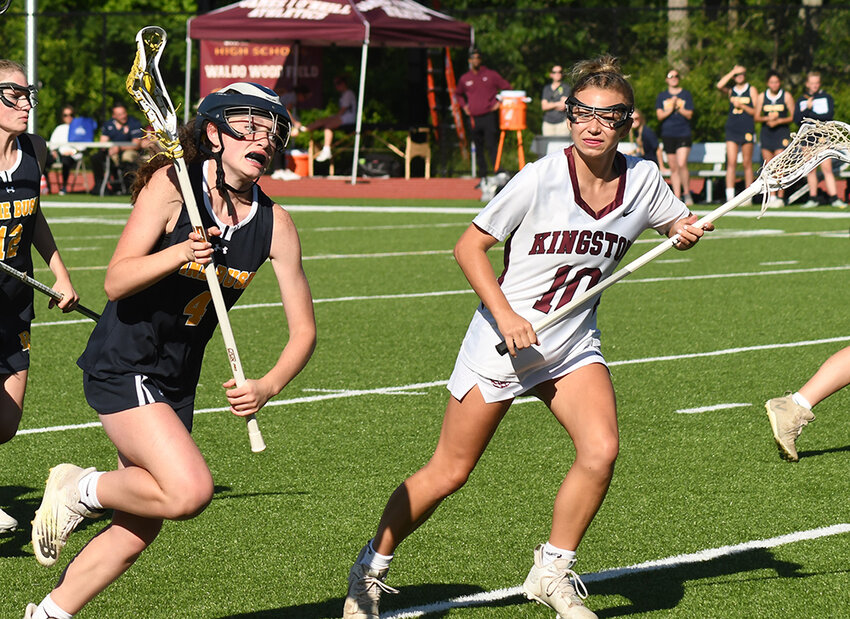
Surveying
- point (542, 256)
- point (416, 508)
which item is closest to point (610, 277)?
point (542, 256)

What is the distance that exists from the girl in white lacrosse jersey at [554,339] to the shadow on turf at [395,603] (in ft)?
0.60

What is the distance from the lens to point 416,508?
457cm

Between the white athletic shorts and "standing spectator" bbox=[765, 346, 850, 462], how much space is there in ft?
6.48

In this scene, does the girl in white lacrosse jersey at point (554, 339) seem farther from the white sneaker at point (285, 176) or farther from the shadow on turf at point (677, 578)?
the white sneaker at point (285, 176)

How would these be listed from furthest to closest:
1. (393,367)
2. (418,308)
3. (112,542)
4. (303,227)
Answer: (303,227)
(418,308)
(393,367)
(112,542)

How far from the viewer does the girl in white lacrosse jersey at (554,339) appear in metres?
4.46

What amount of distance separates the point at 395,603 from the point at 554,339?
108cm

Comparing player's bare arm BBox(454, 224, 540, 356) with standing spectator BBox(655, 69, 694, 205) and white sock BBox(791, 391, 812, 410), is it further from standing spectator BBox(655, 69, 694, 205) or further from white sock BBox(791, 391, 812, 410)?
standing spectator BBox(655, 69, 694, 205)

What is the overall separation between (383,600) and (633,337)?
5983 millimetres

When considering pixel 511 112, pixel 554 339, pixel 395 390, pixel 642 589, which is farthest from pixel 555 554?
pixel 511 112

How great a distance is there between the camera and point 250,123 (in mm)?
4121

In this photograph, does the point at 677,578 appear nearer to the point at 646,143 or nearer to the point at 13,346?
the point at 13,346

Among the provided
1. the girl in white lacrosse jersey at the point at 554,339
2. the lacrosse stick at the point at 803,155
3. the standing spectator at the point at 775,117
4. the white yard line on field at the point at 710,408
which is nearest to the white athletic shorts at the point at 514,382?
the girl in white lacrosse jersey at the point at 554,339

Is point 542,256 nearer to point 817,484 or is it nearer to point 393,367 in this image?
point 817,484
